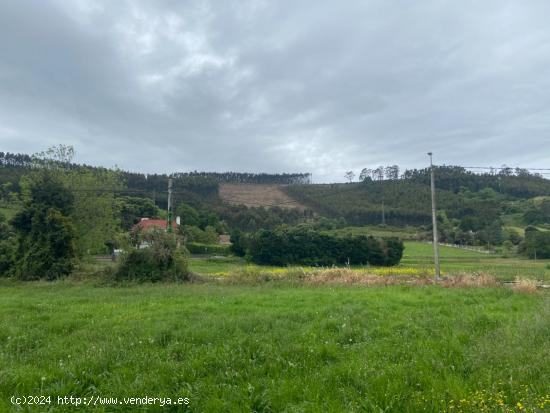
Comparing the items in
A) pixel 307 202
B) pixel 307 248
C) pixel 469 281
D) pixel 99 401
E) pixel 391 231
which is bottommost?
pixel 307 248

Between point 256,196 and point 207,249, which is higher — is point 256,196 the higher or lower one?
the higher one

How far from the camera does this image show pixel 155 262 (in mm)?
24578

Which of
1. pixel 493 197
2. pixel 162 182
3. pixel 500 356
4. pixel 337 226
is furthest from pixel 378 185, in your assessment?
pixel 500 356

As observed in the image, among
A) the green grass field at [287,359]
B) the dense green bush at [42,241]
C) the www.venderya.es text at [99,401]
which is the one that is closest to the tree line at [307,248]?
the dense green bush at [42,241]

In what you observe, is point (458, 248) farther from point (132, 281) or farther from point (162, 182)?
point (132, 281)

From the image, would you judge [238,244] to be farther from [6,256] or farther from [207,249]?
[6,256]

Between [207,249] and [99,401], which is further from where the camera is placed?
[207,249]

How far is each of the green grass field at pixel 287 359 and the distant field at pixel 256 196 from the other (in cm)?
7094

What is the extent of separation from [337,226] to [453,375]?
72.2m

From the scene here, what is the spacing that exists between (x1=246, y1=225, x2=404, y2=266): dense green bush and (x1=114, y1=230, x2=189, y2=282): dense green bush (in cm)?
3436

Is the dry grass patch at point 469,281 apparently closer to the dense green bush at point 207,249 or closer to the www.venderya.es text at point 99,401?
the www.venderya.es text at point 99,401

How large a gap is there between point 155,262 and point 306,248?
36852 millimetres

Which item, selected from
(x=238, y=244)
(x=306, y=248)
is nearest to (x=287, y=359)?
(x=306, y=248)

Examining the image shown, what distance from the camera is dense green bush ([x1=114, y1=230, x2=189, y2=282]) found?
24219mm
